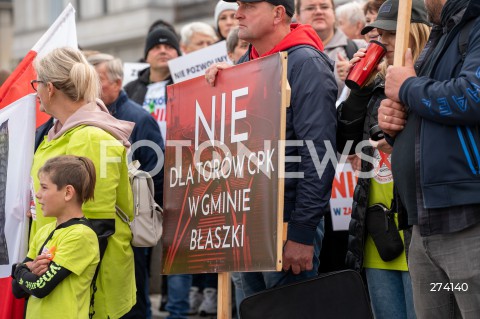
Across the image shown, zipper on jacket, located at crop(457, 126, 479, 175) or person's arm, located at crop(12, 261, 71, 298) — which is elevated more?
zipper on jacket, located at crop(457, 126, 479, 175)

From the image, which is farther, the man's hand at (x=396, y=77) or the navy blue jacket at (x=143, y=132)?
the navy blue jacket at (x=143, y=132)

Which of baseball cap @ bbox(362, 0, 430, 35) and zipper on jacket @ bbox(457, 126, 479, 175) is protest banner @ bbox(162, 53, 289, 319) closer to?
baseball cap @ bbox(362, 0, 430, 35)

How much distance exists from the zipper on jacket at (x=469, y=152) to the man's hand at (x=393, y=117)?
32cm

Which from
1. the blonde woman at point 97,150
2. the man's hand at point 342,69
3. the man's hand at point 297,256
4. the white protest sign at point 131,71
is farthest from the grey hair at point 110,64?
the man's hand at point 297,256

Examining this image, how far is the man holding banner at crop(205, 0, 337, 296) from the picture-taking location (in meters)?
4.67

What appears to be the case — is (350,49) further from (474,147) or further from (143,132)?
(474,147)

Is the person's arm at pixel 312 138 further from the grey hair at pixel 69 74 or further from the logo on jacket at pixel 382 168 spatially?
the grey hair at pixel 69 74

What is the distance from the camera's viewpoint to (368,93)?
16.3 ft

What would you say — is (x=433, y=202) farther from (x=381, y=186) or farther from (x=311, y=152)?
(x=381, y=186)

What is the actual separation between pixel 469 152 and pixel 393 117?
16.2 inches

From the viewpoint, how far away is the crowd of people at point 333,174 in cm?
373

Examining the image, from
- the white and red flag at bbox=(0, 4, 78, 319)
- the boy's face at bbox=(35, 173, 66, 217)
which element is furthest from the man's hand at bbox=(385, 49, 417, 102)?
the white and red flag at bbox=(0, 4, 78, 319)

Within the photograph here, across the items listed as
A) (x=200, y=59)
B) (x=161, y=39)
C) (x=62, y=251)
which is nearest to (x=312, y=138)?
(x=62, y=251)

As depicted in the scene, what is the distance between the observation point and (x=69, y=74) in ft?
17.7
